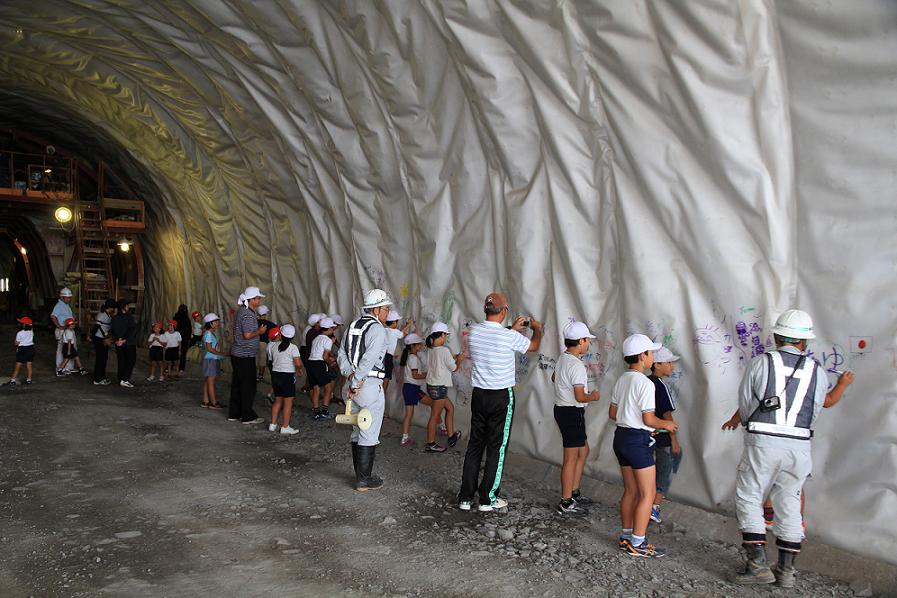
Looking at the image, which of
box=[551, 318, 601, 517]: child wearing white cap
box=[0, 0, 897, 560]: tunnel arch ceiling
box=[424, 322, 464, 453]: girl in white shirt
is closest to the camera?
box=[0, 0, 897, 560]: tunnel arch ceiling

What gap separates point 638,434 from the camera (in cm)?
512

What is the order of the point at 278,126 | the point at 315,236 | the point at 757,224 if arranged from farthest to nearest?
the point at 315,236 → the point at 278,126 → the point at 757,224

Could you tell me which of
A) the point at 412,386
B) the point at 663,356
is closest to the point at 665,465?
the point at 663,356

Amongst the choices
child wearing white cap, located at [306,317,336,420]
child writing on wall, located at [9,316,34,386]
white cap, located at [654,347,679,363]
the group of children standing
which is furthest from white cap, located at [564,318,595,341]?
child writing on wall, located at [9,316,34,386]

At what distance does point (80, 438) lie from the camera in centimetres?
918

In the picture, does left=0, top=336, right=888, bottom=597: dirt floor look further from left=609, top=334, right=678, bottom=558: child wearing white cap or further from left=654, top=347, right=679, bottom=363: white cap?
left=654, top=347, right=679, bottom=363: white cap

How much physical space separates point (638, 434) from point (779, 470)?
3.10 feet

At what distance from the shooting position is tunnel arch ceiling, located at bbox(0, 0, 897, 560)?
15.8ft

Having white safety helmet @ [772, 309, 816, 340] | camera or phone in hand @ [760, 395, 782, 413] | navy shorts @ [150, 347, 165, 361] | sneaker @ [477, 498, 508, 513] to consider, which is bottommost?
sneaker @ [477, 498, 508, 513]

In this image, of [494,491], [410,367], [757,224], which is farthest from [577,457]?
[410,367]

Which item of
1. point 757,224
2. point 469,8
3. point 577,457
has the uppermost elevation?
point 469,8

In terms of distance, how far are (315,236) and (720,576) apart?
9.45 metres

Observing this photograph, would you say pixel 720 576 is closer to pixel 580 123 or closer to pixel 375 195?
pixel 580 123

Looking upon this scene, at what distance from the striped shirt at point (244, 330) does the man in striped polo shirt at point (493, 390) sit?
5.05m
